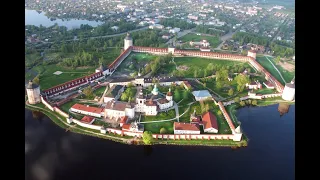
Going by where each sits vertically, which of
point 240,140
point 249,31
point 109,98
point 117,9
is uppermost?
point 117,9

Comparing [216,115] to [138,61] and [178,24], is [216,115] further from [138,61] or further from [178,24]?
[178,24]

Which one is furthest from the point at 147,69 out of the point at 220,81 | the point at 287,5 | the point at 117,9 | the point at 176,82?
the point at 287,5

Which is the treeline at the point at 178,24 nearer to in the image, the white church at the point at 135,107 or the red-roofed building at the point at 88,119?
the white church at the point at 135,107

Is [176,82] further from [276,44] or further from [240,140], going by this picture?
[276,44]

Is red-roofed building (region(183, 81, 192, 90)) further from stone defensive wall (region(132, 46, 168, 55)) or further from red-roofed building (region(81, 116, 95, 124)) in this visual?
stone defensive wall (region(132, 46, 168, 55))

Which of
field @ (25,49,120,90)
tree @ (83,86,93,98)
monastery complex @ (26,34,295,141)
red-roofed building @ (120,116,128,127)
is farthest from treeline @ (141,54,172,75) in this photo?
red-roofed building @ (120,116,128,127)

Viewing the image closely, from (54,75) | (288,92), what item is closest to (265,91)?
(288,92)
